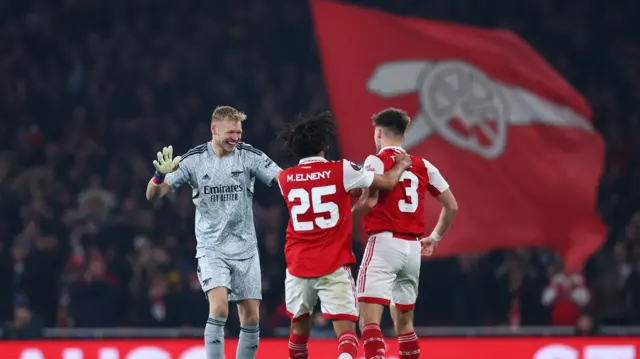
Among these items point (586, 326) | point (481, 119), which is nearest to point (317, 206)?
point (586, 326)

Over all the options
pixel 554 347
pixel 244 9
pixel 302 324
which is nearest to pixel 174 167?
pixel 302 324

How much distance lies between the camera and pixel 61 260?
613 inches

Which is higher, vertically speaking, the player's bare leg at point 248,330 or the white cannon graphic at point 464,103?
the white cannon graphic at point 464,103

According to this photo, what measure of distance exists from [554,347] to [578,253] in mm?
4396

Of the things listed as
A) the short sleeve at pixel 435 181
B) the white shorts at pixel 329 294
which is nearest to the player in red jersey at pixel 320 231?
the white shorts at pixel 329 294

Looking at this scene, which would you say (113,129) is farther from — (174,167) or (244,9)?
(174,167)

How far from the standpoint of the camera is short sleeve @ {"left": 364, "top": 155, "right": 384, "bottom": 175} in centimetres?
931

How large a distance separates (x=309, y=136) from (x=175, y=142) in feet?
35.1

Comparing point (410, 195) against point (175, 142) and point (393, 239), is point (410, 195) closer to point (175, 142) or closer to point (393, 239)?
point (393, 239)

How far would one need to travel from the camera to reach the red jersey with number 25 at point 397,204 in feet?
30.9

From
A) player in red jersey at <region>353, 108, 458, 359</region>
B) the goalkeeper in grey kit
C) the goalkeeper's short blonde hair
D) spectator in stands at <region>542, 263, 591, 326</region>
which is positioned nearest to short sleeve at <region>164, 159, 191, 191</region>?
the goalkeeper in grey kit

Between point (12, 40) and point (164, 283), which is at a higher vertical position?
point (12, 40)

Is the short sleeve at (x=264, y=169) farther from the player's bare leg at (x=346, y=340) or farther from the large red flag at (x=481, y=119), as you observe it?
the large red flag at (x=481, y=119)

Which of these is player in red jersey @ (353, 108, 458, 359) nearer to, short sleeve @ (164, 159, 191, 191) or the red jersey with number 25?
the red jersey with number 25
